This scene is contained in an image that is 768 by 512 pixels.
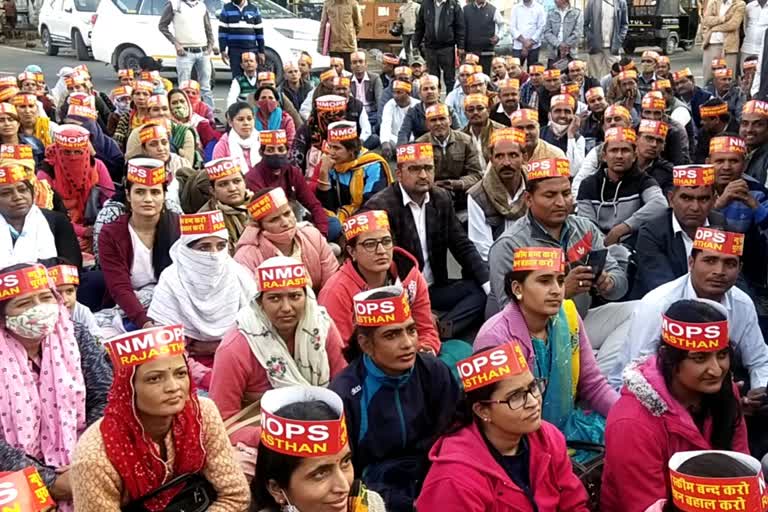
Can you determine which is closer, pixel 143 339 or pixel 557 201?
pixel 143 339

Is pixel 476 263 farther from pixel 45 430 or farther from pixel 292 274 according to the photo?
pixel 45 430

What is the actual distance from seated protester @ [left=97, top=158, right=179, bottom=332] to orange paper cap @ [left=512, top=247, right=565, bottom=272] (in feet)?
7.43

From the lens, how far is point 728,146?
19.7ft

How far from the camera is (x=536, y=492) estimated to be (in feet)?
9.91

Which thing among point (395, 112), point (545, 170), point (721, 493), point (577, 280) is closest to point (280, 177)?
point (545, 170)

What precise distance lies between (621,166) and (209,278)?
301cm

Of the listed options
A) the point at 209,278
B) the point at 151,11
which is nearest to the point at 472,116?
the point at 209,278

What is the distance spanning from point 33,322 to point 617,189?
4020 mm

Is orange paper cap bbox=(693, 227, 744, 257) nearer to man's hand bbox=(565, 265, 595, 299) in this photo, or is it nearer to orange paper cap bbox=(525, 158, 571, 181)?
man's hand bbox=(565, 265, 595, 299)

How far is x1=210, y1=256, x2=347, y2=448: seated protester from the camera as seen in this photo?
387 cm

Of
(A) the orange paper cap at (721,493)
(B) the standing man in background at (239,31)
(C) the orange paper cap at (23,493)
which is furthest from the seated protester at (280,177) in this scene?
(B) the standing man in background at (239,31)

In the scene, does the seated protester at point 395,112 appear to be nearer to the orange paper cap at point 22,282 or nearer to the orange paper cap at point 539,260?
the orange paper cap at point 539,260

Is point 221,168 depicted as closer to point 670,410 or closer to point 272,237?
point 272,237

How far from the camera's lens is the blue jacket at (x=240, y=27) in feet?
40.3
